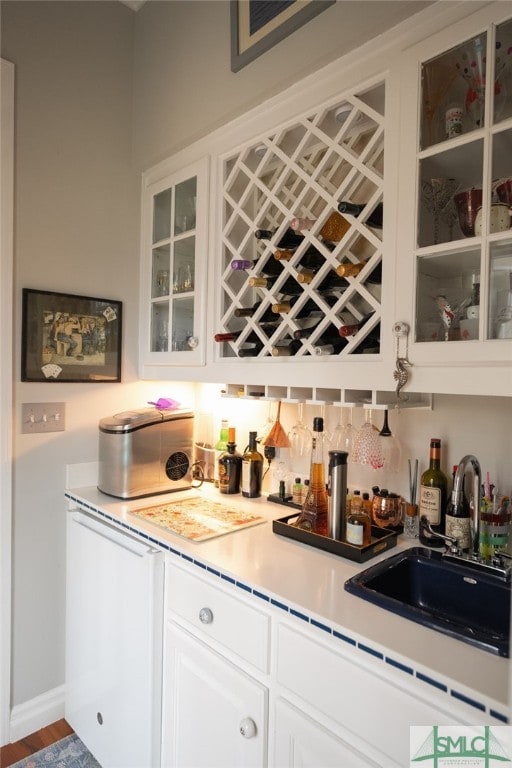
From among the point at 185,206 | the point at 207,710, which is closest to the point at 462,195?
the point at 185,206

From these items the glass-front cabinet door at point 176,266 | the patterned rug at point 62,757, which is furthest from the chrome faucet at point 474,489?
the patterned rug at point 62,757

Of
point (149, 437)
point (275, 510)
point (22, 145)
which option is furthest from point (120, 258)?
point (275, 510)

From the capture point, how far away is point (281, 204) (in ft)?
4.64

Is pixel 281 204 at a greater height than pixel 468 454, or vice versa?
pixel 281 204

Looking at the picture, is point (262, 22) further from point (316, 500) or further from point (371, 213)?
point (316, 500)

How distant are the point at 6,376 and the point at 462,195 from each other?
1.58 metres

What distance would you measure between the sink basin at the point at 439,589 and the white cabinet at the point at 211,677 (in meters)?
0.28

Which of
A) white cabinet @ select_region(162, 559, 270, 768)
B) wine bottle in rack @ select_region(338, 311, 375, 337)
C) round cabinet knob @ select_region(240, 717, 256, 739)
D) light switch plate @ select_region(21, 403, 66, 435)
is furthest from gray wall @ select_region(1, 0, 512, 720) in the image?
round cabinet knob @ select_region(240, 717, 256, 739)

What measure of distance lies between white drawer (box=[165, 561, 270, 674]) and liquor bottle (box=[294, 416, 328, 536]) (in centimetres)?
33

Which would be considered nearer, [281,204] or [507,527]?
[507,527]

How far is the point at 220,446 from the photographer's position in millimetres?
1976

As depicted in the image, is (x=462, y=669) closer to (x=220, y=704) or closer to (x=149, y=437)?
(x=220, y=704)

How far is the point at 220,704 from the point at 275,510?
645 millimetres

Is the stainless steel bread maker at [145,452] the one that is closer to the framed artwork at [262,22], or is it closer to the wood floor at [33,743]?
the wood floor at [33,743]
